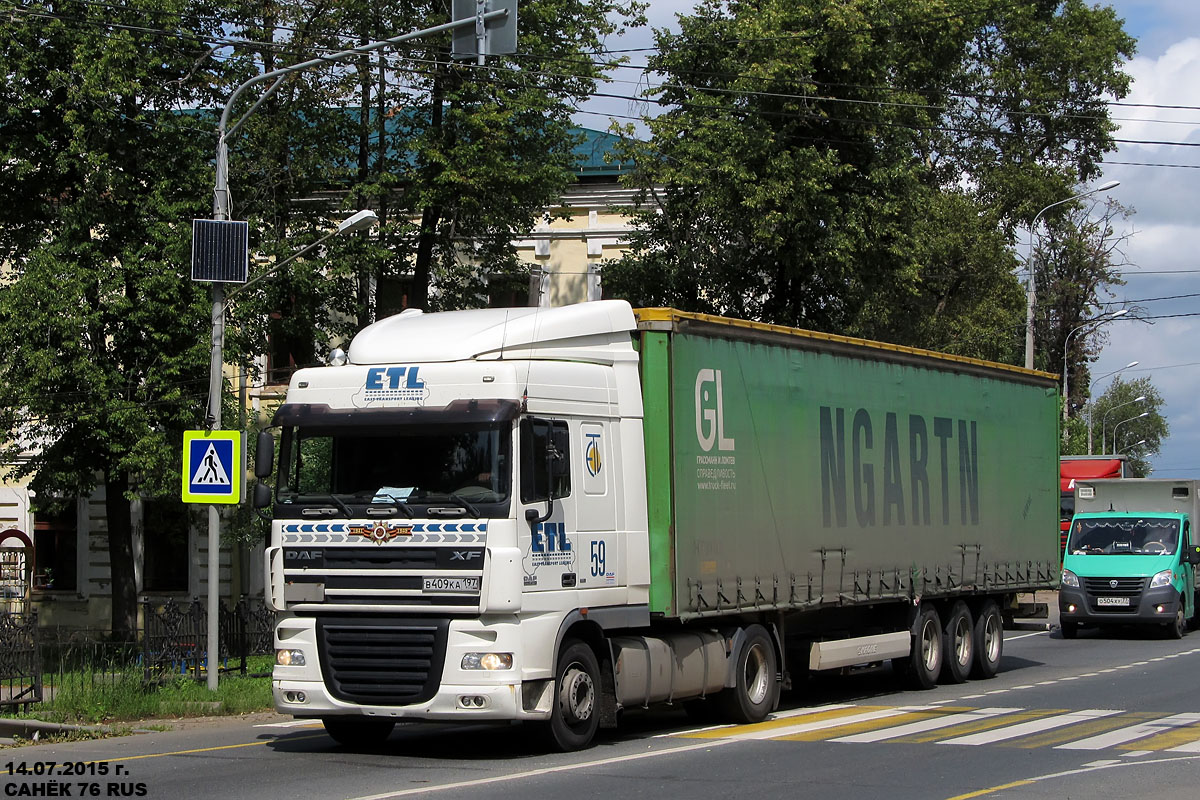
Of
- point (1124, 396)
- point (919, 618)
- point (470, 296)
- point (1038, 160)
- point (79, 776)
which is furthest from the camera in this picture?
point (1124, 396)

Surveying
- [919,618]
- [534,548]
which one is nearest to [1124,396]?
[919,618]

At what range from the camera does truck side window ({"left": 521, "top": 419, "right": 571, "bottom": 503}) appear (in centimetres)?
1184

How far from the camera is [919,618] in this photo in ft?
58.9

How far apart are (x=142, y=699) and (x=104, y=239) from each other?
40.1 feet

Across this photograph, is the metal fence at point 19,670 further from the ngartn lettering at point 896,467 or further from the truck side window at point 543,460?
the ngartn lettering at point 896,467

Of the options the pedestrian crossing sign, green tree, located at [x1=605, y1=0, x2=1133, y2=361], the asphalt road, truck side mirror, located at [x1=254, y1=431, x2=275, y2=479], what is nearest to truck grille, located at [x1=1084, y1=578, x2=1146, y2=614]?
green tree, located at [x1=605, y1=0, x2=1133, y2=361]

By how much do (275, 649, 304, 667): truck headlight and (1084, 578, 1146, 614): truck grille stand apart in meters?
18.8

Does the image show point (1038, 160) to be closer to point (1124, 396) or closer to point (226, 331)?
point (226, 331)

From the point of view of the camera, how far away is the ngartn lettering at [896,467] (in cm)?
1623

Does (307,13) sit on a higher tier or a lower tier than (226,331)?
higher

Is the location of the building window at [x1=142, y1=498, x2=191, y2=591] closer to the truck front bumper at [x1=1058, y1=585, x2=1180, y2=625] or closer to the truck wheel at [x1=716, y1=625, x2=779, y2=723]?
the truck front bumper at [x1=1058, y1=585, x2=1180, y2=625]

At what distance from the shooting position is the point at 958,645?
752 inches

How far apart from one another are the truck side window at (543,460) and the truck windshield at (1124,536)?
1837 centimetres

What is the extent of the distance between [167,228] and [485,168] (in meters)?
5.51
